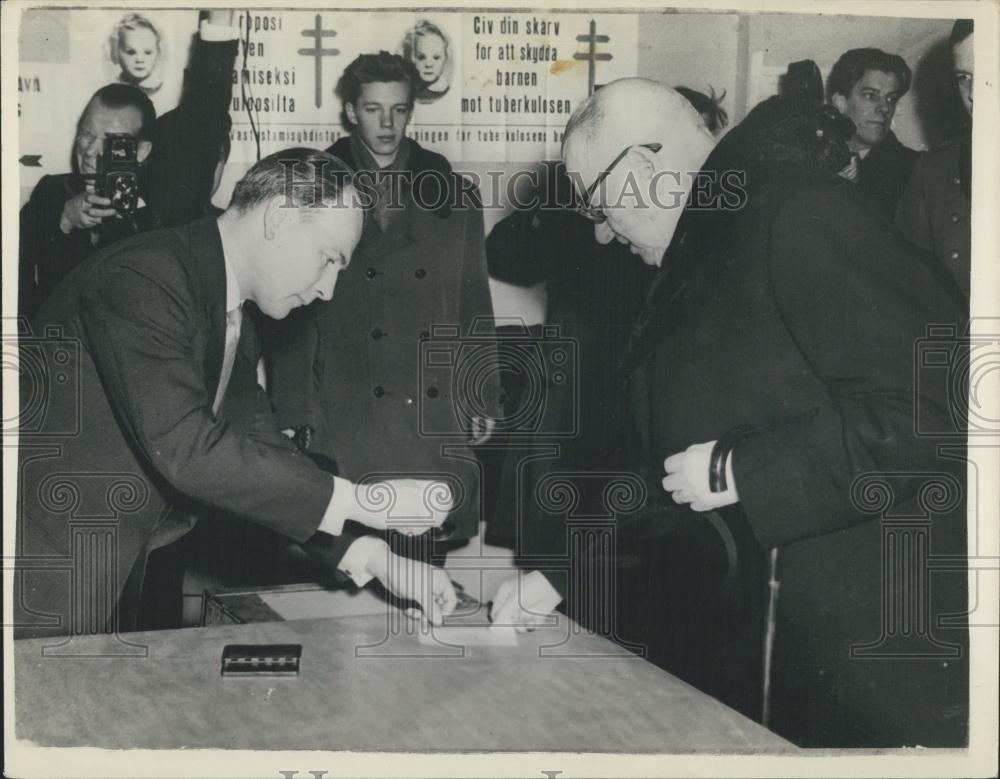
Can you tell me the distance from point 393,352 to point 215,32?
86cm

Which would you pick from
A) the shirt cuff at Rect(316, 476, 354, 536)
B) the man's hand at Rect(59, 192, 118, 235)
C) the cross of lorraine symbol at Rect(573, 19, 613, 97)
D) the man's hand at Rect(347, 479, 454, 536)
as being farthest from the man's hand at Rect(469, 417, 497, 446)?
the man's hand at Rect(59, 192, 118, 235)

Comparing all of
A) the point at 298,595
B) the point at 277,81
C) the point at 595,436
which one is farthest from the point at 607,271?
the point at 298,595

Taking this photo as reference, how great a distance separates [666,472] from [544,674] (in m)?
0.55

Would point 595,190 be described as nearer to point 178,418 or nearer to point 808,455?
point 808,455

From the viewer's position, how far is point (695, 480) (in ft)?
7.82

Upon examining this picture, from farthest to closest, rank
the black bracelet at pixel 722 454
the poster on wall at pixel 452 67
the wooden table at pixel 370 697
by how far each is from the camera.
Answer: the poster on wall at pixel 452 67, the black bracelet at pixel 722 454, the wooden table at pixel 370 697

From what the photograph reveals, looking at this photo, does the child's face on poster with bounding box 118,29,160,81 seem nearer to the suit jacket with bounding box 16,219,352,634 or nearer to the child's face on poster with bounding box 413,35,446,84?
the suit jacket with bounding box 16,219,352,634

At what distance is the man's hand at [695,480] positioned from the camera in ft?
7.75

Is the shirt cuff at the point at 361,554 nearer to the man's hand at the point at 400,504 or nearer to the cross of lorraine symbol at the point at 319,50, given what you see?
the man's hand at the point at 400,504

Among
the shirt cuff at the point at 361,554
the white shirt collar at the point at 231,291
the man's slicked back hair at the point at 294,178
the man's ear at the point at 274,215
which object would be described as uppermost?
the man's slicked back hair at the point at 294,178

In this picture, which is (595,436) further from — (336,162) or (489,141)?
(336,162)

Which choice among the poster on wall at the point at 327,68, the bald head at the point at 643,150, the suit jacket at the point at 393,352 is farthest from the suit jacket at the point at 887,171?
the suit jacket at the point at 393,352

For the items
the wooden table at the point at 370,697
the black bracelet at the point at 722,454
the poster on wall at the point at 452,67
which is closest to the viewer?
the wooden table at the point at 370,697

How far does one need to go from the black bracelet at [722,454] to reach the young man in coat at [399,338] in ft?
1.73
